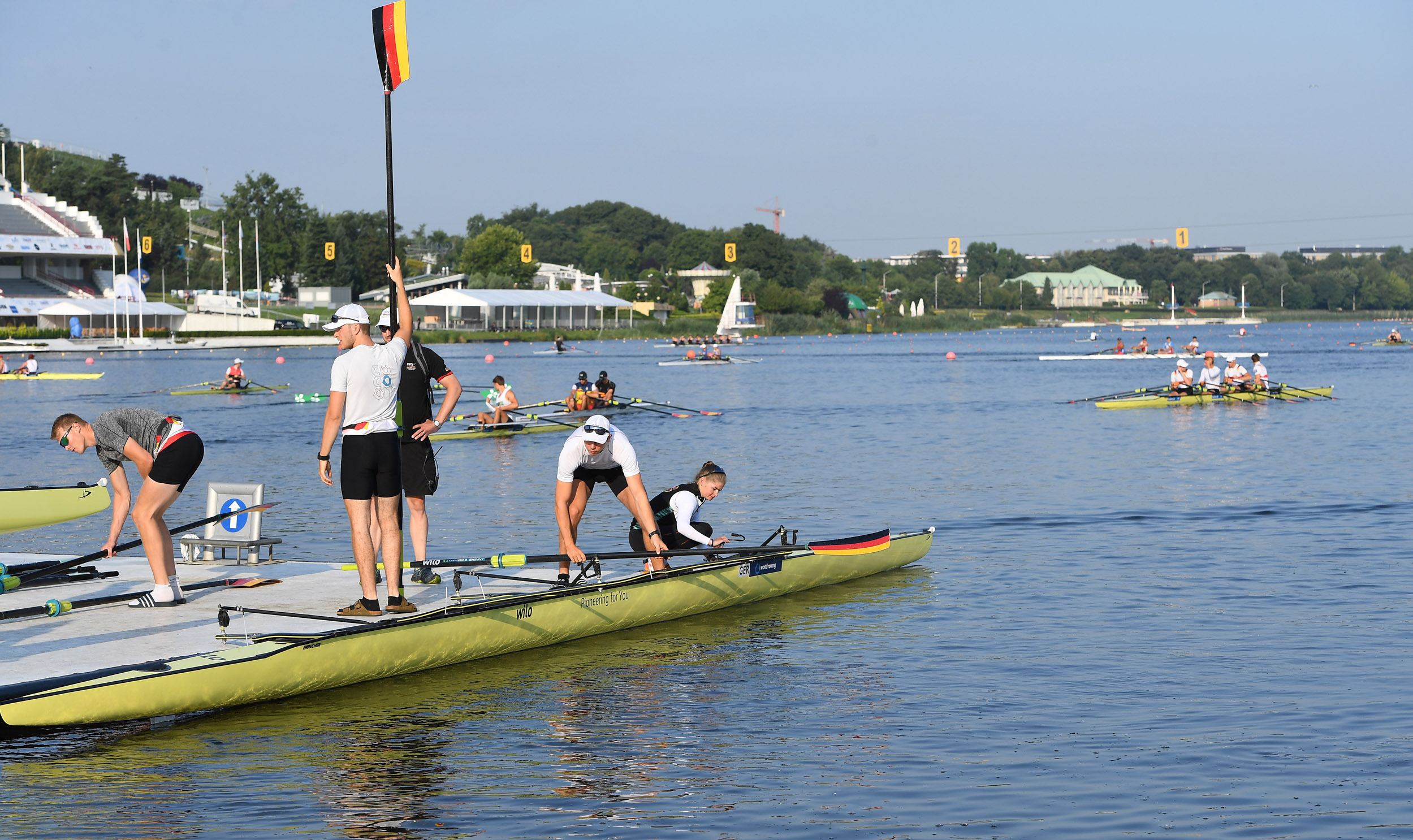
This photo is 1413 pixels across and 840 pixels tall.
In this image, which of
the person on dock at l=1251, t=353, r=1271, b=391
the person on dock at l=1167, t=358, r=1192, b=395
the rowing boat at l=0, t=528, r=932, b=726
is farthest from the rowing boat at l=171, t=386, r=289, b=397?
the rowing boat at l=0, t=528, r=932, b=726

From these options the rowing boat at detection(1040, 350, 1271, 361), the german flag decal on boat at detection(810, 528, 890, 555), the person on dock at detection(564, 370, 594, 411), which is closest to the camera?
the german flag decal on boat at detection(810, 528, 890, 555)

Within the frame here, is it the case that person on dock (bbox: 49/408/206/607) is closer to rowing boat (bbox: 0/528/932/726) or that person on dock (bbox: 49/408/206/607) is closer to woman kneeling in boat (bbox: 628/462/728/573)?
rowing boat (bbox: 0/528/932/726)

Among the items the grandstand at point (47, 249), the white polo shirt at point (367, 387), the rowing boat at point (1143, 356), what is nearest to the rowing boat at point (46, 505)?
the white polo shirt at point (367, 387)

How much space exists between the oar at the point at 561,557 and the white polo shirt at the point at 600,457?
791mm

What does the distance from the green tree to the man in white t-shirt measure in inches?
5710

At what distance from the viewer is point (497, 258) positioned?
155 metres

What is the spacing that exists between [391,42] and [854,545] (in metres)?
7.64

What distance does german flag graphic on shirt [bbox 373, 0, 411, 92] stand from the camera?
1210cm

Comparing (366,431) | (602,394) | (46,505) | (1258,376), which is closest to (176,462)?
(366,431)

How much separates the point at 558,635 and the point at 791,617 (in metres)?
2.97

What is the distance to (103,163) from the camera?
147 metres

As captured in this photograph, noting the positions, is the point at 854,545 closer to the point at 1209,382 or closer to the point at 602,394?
the point at 602,394

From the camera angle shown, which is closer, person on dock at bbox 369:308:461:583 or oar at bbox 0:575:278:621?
oar at bbox 0:575:278:621

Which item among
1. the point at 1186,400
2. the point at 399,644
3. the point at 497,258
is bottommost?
the point at 399,644
